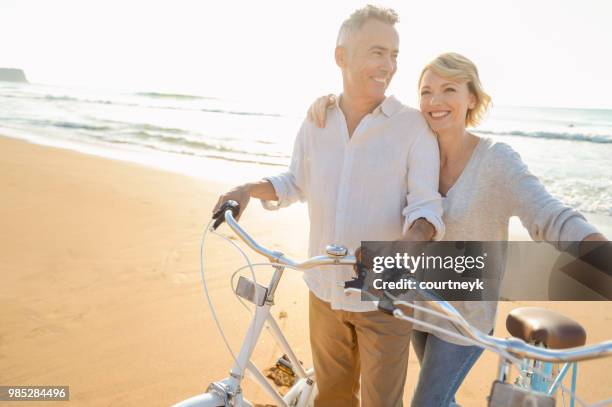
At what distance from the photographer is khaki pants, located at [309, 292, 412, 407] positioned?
6.93 feet

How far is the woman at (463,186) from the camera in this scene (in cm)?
196

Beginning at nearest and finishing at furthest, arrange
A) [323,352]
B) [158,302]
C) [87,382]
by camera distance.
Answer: [323,352]
[87,382]
[158,302]

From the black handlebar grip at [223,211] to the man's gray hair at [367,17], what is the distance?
842 millimetres

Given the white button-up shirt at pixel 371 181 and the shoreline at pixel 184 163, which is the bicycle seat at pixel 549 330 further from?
the shoreline at pixel 184 163

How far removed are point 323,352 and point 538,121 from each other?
73.7 feet

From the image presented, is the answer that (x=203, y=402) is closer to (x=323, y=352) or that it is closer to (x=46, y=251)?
(x=323, y=352)

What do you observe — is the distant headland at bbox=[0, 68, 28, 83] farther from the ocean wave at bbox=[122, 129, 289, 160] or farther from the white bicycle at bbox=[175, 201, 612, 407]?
the white bicycle at bbox=[175, 201, 612, 407]

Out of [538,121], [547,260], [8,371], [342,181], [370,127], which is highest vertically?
[538,121]

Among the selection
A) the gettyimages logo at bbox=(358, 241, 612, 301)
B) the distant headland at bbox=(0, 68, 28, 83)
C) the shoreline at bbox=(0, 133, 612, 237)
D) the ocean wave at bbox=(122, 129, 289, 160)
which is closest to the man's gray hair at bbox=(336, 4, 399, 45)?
the gettyimages logo at bbox=(358, 241, 612, 301)

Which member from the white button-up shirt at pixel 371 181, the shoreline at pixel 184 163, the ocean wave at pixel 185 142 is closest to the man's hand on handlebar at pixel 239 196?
the white button-up shirt at pixel 371 181

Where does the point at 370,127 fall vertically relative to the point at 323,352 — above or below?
above

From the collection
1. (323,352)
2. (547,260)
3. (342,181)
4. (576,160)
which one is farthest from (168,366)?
(576,160)

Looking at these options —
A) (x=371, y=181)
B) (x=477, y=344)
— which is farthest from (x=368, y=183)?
(x=477, y=344)

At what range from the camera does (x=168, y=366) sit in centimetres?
379
